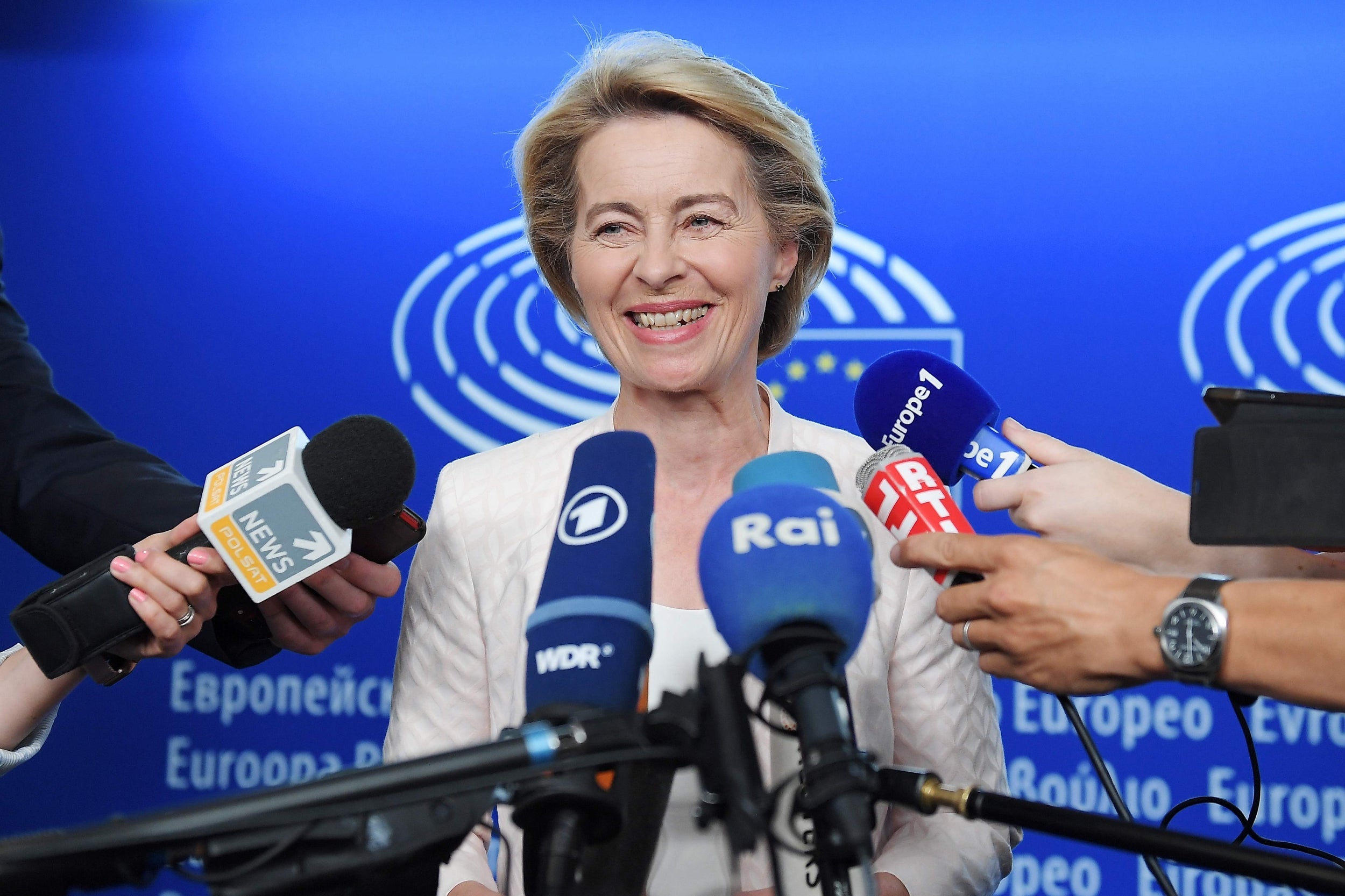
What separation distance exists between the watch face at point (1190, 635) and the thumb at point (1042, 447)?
341mm

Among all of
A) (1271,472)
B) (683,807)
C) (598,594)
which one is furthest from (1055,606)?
(683,807)

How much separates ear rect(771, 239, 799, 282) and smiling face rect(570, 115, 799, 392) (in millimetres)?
125

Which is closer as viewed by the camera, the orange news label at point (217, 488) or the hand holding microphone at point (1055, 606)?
the hand holding microphone at point (1055, 606)

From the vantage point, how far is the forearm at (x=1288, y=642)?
0.99 meters

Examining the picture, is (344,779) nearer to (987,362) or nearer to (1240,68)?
(987,362)

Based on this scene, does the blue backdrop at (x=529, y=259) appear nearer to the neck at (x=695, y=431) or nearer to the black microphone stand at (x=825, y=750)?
the neck at (x=695, y=431)

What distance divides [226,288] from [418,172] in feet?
2.09

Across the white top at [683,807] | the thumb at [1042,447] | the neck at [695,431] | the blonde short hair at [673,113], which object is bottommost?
the white top at [683,807]

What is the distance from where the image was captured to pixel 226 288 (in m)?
3.23

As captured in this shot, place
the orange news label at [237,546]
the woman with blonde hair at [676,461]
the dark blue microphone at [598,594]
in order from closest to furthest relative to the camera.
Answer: the dark blue microphone at [598,594] < the orange news label at [237,546] < the woman with blonde hair at [676,461]

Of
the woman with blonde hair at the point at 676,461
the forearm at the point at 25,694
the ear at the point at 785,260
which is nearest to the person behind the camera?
the forearm at the point at 25,694

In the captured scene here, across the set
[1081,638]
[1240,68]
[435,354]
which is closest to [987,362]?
[1240,68]

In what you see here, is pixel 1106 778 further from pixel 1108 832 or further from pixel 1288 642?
pixel 1108 832

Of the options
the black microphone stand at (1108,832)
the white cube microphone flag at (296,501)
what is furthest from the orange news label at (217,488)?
the black microphone stand at (1108,832)
